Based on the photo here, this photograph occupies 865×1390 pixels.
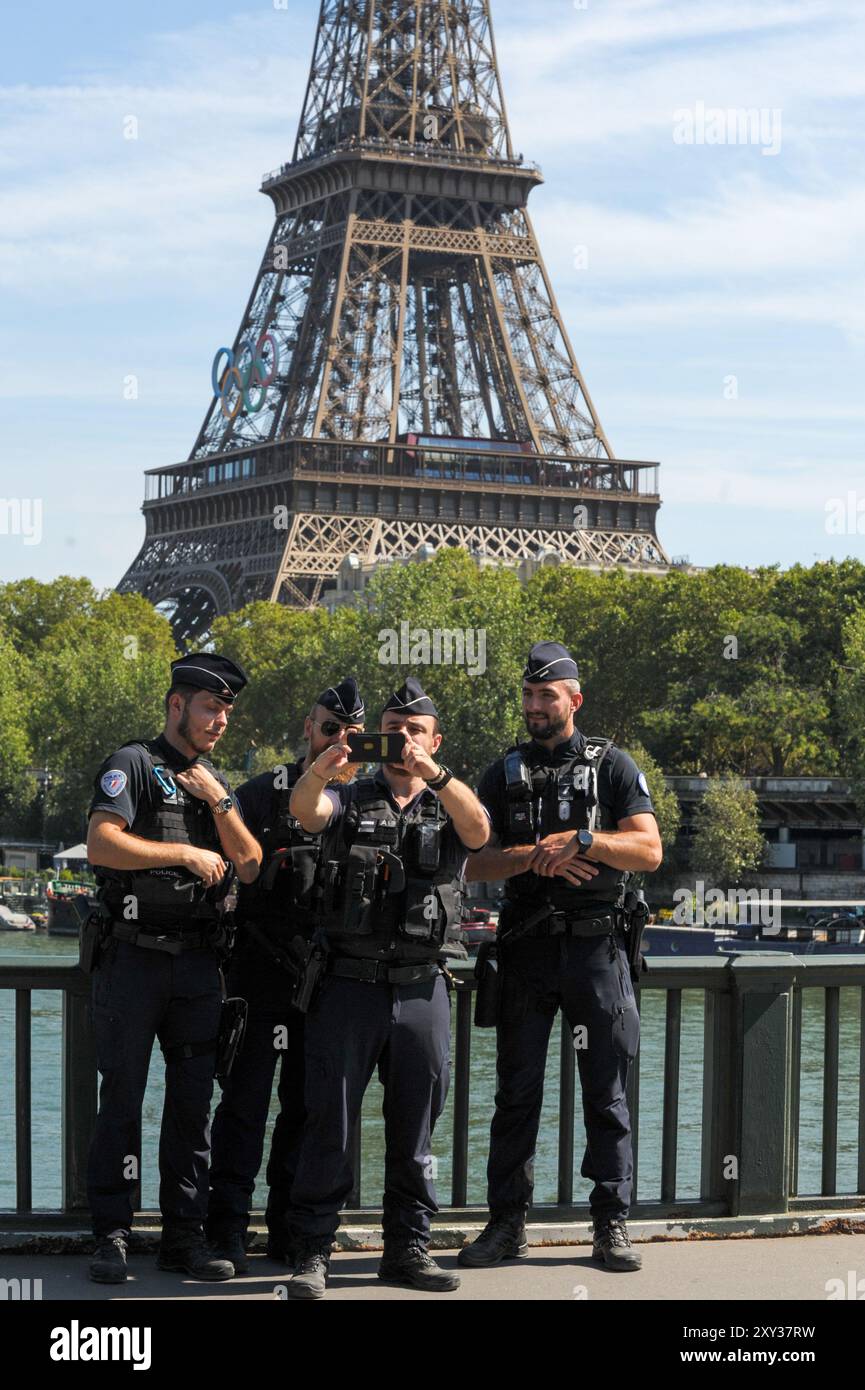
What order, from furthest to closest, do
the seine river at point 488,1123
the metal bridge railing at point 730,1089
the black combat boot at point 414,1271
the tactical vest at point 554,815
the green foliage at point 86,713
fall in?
the green foliage at point 86,713, the seine river at point 488,1123, the metal bridge railing at point 730,1089, the tactical vest at point 554,815, the black combat boot at point 414,1271

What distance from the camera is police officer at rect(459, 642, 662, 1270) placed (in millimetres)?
7883

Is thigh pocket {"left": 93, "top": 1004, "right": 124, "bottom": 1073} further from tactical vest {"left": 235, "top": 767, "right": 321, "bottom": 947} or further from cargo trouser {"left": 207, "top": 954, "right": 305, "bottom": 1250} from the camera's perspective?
tactical vest {"left": 235, "top": 767, "right": 321, "bottom": 947}

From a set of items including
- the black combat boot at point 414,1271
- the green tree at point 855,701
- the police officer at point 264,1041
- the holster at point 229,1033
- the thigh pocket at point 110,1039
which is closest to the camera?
the black combat boot at point 414,1271

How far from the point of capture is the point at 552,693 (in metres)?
8.00

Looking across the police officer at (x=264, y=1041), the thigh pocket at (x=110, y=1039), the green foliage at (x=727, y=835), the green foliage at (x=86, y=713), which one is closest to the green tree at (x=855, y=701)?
the green foliage at (x=727, y=835)

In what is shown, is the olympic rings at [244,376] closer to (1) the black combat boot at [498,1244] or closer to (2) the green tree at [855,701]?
(2) the green tree at [855,701]

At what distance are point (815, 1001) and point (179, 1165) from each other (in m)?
36.1

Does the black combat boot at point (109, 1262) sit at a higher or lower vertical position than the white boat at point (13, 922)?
higher

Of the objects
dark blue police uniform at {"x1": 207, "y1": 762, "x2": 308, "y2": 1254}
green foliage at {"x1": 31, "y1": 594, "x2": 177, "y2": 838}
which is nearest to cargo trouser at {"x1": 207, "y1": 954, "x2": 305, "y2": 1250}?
dark blue police uniform at {"x1": 207, "y1": 762, "x2": 308, "y2": 1254}

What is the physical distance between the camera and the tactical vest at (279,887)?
776 cm

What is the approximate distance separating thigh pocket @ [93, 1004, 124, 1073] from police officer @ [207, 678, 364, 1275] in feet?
1.71

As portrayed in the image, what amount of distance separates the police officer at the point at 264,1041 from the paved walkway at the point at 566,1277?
0.73ft
